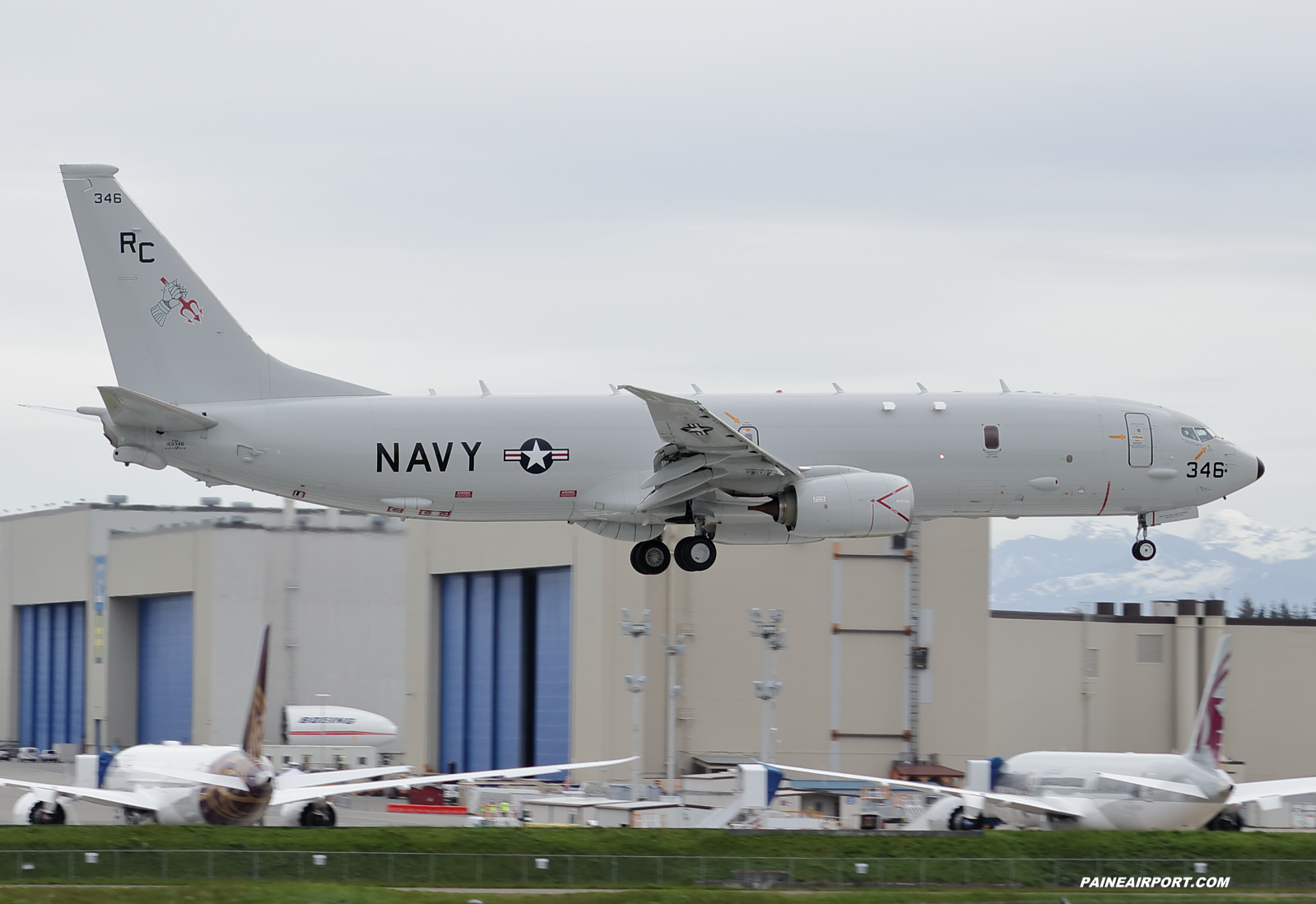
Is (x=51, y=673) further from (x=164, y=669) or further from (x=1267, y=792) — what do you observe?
(x=1267, y=792)

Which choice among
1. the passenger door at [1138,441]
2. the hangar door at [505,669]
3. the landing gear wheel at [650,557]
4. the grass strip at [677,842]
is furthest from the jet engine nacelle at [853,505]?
the hangar door at [505,669]

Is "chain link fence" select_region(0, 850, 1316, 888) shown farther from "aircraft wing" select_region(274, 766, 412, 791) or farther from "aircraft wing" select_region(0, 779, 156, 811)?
"aircraft wing" select_region(274, 766, 412, 791)

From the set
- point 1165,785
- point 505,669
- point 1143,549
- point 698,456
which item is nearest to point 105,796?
point 698,456

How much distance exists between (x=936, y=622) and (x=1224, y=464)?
137ft

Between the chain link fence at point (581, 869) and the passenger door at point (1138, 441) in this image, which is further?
the passenger door at point (1138, 441)

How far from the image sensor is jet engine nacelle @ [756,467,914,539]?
150 feet

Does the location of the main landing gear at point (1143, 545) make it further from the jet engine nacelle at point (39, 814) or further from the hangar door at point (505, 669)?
the hangar door at point (505, 669)

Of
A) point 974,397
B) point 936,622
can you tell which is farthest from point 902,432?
point 936,622

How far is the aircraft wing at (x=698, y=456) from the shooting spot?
4450 centimetres

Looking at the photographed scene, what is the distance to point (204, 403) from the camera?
4744 centimetres

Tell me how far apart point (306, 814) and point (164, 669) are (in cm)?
6531

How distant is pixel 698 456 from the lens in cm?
→ 4628

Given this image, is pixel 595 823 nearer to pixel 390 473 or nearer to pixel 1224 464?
pixel 390 473

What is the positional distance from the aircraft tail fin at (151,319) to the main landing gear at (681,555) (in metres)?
10.8
